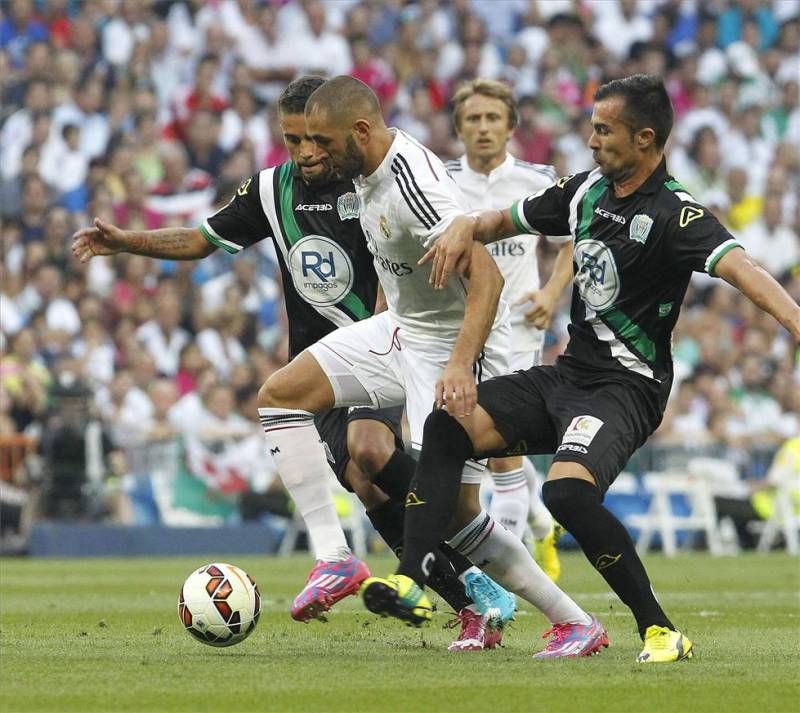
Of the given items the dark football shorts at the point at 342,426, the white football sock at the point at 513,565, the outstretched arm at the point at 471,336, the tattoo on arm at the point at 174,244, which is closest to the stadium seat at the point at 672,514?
the dark football shorts at the point at 342,426

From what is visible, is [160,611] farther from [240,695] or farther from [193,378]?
[193,378]

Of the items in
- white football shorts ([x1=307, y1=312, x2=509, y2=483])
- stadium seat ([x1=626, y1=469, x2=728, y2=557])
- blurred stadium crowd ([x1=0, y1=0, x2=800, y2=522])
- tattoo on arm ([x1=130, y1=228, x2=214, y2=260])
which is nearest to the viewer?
white football shorts ([x1=307, y1=312, x2=509, y2=483])

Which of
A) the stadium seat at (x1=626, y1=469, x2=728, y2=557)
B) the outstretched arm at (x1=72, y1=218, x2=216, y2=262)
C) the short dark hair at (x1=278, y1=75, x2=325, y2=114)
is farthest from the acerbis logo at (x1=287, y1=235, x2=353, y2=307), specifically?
the stadium seat at (x1=626, y1=469, x2=728, y2=557)

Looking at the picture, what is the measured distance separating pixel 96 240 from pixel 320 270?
104 cm

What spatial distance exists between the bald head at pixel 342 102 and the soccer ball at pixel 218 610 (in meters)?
1.99

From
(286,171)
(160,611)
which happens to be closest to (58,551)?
(160,611)

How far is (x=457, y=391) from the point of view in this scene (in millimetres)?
6645

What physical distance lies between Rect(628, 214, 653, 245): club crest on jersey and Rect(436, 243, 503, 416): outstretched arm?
57 centimetres

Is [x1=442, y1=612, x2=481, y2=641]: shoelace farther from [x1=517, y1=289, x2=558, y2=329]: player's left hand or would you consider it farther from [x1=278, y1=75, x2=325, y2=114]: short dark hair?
[x1=517, y1=289, x2=558, y2=329]: player's left hand

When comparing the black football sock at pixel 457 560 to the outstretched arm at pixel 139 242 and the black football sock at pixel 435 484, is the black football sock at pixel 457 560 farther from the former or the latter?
the outstretched arm at pixel 139 242

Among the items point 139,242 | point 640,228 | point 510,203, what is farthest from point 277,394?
point 510,203

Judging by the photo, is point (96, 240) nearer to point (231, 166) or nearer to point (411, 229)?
point (411, 229)

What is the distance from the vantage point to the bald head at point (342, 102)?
695cm

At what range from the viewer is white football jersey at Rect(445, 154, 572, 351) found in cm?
1068
